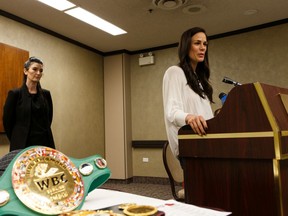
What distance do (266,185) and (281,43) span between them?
372cm

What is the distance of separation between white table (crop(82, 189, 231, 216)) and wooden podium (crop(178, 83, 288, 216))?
35 cm

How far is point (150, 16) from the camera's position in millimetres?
3695

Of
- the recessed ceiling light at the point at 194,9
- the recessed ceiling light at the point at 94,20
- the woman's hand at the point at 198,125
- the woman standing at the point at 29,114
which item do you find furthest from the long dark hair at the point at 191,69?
the recessed ceiling light at the point at 94,20

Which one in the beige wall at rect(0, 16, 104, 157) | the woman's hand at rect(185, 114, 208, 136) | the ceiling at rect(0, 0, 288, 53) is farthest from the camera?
the beige wall at rect(0, 16, 104, 157)

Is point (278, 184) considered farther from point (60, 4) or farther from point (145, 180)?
point (145, 180)

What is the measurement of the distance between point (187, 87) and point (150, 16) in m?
2.61

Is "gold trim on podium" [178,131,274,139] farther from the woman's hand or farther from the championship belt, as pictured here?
the championship belt

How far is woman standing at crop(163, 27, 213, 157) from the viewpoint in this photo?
1260mm

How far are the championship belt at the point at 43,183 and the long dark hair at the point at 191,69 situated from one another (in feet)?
2.67

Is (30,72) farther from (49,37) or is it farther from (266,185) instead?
(49,37)

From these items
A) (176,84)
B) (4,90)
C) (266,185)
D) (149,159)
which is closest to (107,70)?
(149,159)

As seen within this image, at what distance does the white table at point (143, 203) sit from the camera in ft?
1.85

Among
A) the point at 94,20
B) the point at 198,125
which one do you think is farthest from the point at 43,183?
the point at 94,20

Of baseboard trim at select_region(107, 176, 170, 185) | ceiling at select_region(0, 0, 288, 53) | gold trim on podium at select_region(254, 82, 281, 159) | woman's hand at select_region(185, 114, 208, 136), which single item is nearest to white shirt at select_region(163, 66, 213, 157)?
woman's hand at select_region(185, 114, 208, 136)
